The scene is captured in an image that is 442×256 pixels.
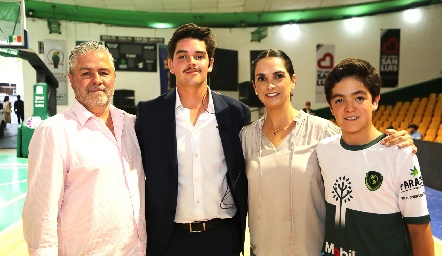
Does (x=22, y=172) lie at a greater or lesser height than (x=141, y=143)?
lesser

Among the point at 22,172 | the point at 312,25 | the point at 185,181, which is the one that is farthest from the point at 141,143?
the point at 312,25

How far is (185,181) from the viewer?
203cm

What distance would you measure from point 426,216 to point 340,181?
0.37 m

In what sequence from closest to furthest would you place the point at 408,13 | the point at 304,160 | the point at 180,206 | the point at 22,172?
the point at 304,160, the point at 180,206, the point at 22,172, the point at 408,13

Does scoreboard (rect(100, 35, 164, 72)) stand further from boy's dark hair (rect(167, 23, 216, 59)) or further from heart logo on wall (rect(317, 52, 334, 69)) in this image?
boy's dark hair (rect(167, 23, 216, 59))

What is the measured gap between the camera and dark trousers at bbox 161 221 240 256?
2012 mm

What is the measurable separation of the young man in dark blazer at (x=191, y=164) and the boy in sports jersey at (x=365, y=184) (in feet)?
1.88

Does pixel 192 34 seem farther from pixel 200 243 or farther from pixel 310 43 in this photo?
pixel 310 43

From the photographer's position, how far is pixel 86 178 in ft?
5.56

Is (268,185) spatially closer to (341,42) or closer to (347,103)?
(347,103)

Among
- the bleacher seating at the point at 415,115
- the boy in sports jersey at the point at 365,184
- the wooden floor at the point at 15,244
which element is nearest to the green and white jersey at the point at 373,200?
the boy in sports jersey at the point at 365,184

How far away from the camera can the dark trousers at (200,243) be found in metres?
2.01

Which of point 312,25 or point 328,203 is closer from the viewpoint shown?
point 328,203

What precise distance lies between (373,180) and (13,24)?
8.53m
